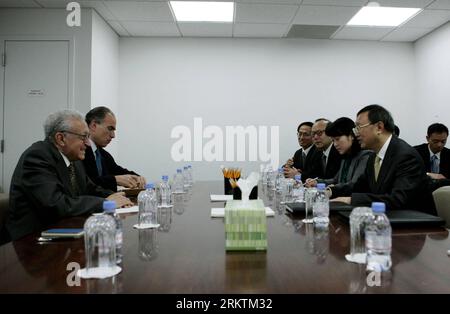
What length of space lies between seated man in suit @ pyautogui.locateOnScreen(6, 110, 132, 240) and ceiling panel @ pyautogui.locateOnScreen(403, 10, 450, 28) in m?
4.34

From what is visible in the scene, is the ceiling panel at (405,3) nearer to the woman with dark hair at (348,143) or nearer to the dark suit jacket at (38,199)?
the woman with dark hair at (348,143)

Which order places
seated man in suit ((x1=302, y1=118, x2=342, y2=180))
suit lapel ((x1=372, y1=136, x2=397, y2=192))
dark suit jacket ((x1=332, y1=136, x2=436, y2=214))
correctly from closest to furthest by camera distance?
dark suit jacket ((x1=332, y1=136, x2=436, y2=214)), suit lapel ((x1=372, y1=136, x2=397, y2=192)), seated man in suit ((x1=302, y1=118, x2=342, y2=180))

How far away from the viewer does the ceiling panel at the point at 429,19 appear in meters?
4.41

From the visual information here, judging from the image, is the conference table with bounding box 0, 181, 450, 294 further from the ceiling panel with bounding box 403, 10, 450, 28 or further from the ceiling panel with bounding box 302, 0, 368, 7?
the ceiling panel with bounding box 403, 10, 450, 28

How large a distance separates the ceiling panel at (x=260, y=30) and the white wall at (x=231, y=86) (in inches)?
7.3

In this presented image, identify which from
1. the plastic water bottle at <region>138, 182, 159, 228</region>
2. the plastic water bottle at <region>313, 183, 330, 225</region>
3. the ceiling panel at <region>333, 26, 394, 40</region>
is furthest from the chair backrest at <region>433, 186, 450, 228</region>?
the ceiling panel at <region>333, 26, 394, 40</region>

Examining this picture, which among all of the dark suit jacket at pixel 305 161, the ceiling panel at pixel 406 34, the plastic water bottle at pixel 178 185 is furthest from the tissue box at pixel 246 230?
the ceiling panel at pixel 406 34

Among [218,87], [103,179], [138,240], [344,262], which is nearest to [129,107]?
[218,87]

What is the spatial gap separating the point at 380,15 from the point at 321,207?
12.5 ft

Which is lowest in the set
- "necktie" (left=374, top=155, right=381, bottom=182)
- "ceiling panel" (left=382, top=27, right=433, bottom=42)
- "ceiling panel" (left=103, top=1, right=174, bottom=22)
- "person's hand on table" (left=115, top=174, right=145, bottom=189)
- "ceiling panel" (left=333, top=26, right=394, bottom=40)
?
"person's hand on table" (left=115, top=174, right=145, bottom=189)

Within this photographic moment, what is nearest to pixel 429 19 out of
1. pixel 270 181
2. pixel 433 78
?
pixel 433 78

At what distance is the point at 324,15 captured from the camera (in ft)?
14.6

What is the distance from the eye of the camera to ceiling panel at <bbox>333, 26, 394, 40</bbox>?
4.97 m
